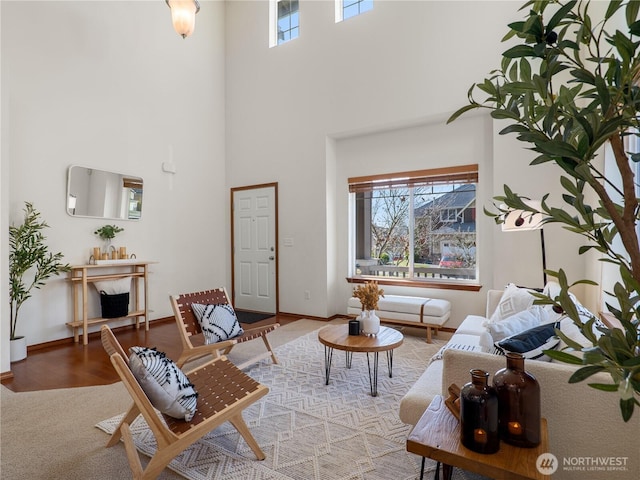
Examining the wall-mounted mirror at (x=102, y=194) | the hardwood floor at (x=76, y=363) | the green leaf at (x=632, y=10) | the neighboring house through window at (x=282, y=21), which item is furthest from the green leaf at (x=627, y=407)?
the neighboring house through window at (x=282, y=21)

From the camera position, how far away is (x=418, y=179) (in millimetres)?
4590

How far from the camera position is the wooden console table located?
383cm

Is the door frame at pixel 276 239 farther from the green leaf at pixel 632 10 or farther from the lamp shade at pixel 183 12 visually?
the green leaf at pixel 632 10

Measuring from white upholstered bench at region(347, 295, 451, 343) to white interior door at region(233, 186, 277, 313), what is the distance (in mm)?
2038

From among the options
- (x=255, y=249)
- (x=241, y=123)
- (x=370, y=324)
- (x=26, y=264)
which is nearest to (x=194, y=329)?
(x=370, y=324)

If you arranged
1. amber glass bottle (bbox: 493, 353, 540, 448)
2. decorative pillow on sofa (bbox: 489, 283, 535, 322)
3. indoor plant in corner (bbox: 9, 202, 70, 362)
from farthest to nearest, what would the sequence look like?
indoor plant in corner (bbox: 9, 202, 70, 362), decorative pillow on sofa (bbox: 489, 283, 535, 322), amber glass bottle (bbox: 493, 353, 540, 448)

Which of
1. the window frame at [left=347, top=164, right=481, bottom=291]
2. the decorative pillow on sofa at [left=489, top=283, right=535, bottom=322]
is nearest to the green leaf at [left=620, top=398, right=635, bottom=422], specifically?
the decorative pillow on sofa at [left=489, top=283, right=535, bottom=322]

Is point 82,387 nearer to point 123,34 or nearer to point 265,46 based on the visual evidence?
point 123,34

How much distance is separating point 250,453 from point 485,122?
424cm

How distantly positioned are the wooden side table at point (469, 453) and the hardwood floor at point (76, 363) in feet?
8.98

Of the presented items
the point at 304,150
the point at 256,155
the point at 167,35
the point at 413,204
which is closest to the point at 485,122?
the point at 413,204

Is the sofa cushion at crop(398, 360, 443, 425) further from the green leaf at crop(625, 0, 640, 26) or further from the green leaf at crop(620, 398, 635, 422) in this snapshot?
the green leaf at crop(625, 0, 640, 26)

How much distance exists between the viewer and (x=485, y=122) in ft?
13.6

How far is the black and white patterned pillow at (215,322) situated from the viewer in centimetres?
288
